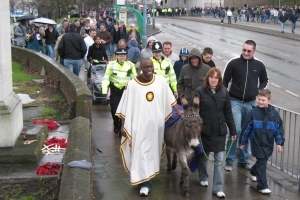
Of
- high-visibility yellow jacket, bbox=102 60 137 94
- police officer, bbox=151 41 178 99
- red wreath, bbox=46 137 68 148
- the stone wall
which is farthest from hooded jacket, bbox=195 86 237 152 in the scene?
the stone wall

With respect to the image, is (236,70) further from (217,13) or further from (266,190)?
(217,13)

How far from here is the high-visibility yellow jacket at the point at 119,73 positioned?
1008cm

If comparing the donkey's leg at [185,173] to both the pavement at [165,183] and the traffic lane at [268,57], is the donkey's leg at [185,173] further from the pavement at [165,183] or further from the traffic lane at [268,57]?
the traffic lane at [268,57]

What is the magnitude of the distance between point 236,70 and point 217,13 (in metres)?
79.5

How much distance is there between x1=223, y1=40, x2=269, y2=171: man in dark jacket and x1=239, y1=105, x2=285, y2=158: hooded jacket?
1.11 meters

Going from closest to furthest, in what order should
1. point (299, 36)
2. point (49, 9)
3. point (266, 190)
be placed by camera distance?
point (266, 190)
point (299, 36)
point (49, 9)

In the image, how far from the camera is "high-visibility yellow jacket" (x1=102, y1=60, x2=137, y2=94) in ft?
33.1

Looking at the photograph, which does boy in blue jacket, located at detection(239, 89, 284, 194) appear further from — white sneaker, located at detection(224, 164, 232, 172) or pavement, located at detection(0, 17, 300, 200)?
white sneaker, located at detection(224, 164, 232, 172)

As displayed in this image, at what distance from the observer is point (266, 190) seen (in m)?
7.59

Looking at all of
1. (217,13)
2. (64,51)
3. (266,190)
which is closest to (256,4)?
(217,13)

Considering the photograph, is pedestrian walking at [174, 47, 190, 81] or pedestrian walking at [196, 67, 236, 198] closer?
pedestrian walking at [196, 67, 236, 198]

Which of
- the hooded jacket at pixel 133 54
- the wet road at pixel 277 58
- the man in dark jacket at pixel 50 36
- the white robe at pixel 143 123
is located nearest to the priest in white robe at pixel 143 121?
the white robe at pixel 143 123

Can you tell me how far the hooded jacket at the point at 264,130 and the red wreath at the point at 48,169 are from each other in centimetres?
275

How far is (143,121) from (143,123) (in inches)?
1.1
